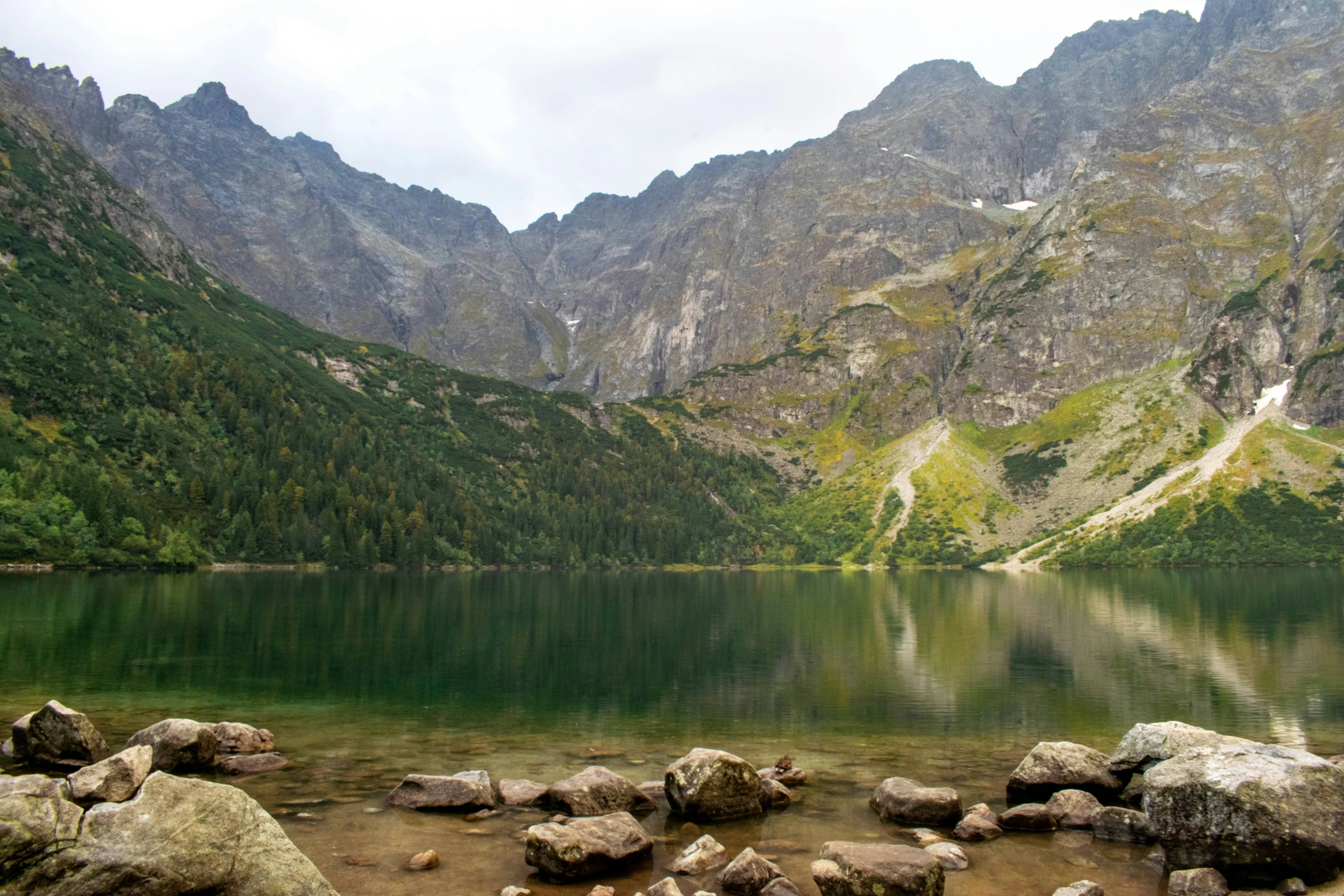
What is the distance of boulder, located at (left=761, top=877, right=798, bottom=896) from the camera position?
1625 cm

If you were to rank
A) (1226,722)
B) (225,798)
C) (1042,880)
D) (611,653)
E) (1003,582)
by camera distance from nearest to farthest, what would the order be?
(225,798) → (1042,880) → (1226,722) → (611,653) → (1003,582)

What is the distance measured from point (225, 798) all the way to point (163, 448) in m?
171

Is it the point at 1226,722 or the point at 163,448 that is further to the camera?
the point at 163,448

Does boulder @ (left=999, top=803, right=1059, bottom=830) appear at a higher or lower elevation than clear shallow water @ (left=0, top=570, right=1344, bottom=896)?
higher

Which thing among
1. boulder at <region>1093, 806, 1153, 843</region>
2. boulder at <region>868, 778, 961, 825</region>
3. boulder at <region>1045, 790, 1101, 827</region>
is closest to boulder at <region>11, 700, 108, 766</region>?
boulder at <region>868, 778, 961, 825</region>

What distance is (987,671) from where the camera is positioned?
50312 mm

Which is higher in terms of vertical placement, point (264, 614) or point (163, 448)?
point (163, 448)

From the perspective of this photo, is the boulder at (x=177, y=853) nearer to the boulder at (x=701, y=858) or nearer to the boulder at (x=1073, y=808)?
the boulder at (x=701, y=858)

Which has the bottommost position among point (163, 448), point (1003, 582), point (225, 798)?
point (1003, 582)

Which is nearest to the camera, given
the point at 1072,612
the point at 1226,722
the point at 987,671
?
the point at 1226,722

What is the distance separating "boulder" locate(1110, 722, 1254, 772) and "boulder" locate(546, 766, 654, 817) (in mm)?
14554

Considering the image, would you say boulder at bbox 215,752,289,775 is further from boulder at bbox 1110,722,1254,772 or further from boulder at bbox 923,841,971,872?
boulder at bbox 1110,722,1254,772

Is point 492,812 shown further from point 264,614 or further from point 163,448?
point 163,448

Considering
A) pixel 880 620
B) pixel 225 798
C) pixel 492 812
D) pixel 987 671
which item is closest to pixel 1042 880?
pixel 492 812
